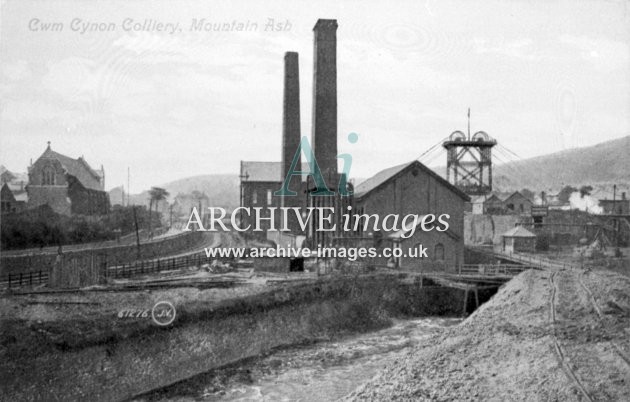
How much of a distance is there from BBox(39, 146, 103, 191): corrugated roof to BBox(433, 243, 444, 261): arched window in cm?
2627

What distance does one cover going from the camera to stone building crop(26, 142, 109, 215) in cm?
3416

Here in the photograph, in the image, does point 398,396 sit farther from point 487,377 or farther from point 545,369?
point 545,369

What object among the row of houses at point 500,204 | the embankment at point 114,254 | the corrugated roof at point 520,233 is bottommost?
the embankment at point 114,254

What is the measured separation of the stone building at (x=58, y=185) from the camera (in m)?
34.2

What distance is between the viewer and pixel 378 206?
29.0 metres

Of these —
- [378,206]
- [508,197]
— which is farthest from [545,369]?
[508,197]

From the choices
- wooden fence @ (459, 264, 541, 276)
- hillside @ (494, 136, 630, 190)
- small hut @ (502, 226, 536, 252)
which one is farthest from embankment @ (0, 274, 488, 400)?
hillside @ (494, 136, 630, 190)

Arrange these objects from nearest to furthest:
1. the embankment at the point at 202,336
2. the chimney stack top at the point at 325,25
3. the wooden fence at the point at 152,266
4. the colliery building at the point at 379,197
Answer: the embankment at the point at 202,336 → the wooden fence at the point at 152,266 → the colliery building at the point at 379,197 → the chimney stack top at the point at 325,25

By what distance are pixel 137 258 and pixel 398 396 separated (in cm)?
2344

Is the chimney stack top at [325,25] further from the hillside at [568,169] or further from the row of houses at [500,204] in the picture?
the hillside at [568,169]

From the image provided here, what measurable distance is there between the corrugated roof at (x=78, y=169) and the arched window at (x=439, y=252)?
2627 cm

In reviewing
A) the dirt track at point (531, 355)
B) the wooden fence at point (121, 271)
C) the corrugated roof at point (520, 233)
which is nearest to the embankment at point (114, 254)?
the wooden fence at point (121, 271)

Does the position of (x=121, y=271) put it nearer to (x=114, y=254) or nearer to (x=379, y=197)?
(x=114, y=254)

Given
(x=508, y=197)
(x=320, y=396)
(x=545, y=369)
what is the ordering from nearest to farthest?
1. (x=545, y=369)
2. (x=320, y=396)
3. (x=508, y=197)
